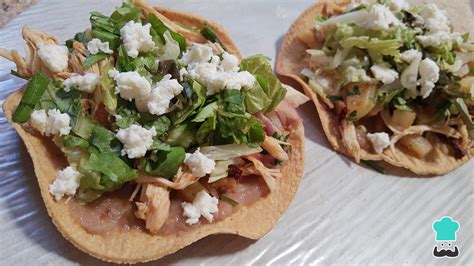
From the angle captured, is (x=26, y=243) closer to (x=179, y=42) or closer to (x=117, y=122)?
(x=117, y=122)

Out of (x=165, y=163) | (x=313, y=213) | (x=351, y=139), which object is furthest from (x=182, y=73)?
(x=351, y=139)

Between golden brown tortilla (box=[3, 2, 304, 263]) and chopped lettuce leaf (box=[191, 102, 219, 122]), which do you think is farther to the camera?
chopped lettuce leaf (box=[191, 102, 219, 122])

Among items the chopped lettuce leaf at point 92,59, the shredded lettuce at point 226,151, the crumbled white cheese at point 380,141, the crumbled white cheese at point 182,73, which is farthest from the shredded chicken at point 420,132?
the chopped lettuce leaf at point 92,59

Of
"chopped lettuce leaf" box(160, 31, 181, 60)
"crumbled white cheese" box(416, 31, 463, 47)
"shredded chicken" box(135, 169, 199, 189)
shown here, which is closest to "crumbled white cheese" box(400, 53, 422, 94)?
"crumbled white cheese" box(416, 31, 463, 47)

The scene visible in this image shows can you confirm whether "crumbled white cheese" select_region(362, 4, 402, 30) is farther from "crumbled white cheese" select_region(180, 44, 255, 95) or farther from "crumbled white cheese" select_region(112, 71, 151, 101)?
"crumbled white cheese" select_region(112, 71, 151, 101)

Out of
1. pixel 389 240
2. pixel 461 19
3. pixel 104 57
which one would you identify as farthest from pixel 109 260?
pixel 461 19

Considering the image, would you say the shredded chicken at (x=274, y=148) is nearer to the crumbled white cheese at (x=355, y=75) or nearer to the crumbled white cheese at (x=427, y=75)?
the crumbled white cheese at (x=355, y=75)

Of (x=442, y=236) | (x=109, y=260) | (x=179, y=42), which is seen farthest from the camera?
(x=442, y=236)
